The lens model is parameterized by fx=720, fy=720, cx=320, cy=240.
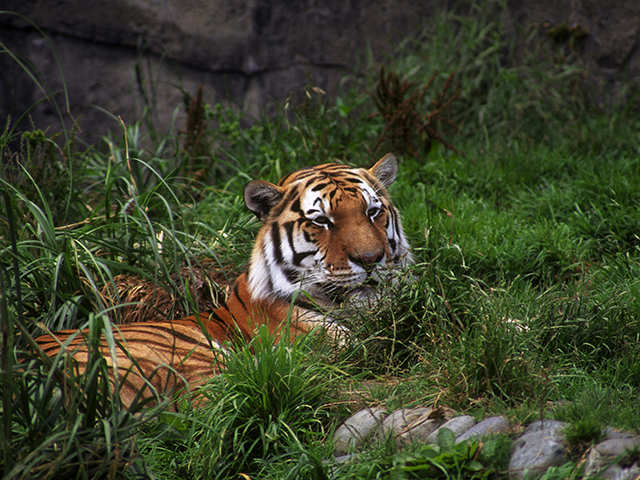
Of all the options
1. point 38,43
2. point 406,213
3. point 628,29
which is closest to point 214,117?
point 38,43

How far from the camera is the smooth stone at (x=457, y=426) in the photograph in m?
2.84

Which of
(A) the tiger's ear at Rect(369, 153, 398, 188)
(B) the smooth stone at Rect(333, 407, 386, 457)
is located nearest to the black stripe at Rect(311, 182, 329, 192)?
(A) the tiger's ear at Rect(369, 153, 398, 188)

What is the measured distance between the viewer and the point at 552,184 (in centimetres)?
556

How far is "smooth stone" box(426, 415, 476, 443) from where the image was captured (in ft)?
9.31

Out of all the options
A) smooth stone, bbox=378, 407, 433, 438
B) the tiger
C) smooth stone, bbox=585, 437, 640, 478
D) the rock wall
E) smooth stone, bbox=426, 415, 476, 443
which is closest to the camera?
smooth stone, bbox=585, 437, 640, 478

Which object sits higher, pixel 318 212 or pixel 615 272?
pixel 318 212

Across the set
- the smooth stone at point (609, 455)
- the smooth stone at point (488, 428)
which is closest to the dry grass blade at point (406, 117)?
the smooth stone at point (488, 428)

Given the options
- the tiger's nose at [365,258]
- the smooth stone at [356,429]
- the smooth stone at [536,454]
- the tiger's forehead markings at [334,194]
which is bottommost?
the smooth stone at [356,429]

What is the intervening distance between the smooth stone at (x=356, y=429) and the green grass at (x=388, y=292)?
7 centimetres

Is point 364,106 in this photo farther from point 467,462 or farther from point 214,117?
point 467,462

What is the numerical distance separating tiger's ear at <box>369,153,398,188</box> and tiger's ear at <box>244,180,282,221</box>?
0.60 metres

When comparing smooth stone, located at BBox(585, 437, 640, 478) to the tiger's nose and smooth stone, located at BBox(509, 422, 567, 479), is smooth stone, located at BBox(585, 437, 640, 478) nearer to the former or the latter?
smooth stone, located at BBox(509, 422, 567, 479)

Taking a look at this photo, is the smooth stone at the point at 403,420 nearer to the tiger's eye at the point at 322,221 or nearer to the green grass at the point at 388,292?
the green grass at the point at 388,292

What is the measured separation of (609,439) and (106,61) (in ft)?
20.8
